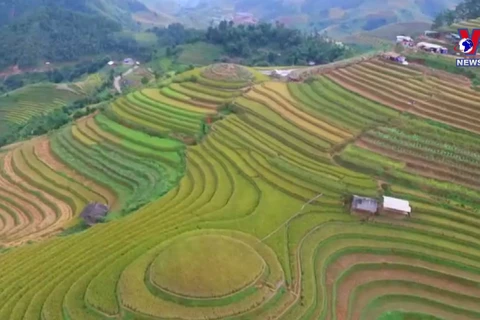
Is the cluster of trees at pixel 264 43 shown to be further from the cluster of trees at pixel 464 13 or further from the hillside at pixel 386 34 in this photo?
the hillside at pixel 386 34

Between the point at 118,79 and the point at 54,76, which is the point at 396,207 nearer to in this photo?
the point at 118,79

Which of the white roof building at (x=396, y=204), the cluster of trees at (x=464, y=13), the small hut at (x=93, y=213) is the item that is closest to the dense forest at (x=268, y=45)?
the cluster of trees at (x=464, y=13)

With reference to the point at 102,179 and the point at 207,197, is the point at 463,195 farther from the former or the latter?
the point at 102,179

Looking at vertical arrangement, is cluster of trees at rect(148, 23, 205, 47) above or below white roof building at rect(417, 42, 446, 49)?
below

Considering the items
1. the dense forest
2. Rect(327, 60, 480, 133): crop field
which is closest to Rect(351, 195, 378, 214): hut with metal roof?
Rect(327, 60, 480, 133): crop field

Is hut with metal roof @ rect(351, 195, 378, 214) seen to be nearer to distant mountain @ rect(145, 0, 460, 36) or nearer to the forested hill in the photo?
distant mountain @ rect(145, 0, 460, 36)

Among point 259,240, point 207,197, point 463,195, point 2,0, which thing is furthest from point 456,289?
point 2,0
